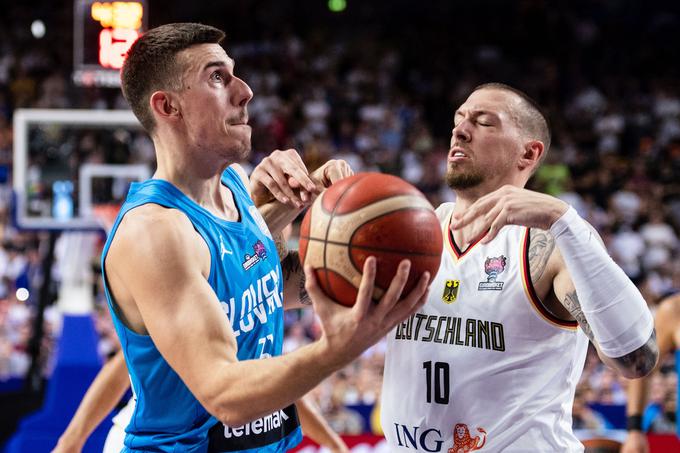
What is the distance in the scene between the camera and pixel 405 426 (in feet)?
11.3

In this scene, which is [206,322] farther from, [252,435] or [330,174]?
[330,174]

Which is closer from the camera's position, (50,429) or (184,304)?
(184,304)

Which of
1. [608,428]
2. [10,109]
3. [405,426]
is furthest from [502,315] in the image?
[10,109]

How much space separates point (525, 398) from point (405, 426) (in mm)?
477

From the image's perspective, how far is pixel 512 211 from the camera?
8.95 feet

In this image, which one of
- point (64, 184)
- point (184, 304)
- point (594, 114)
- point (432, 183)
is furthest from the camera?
point (594, 114)

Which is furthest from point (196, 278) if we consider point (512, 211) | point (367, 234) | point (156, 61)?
point (512, 211)

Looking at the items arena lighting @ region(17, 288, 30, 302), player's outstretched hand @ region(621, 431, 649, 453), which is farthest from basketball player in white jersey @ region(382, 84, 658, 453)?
arena lighting @ region(17, 288, 30, 302)

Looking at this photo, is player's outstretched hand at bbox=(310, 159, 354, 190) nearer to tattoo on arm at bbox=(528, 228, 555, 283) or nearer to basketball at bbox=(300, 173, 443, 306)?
tattoo on arm at bbox=(528, 228, 555, 283)

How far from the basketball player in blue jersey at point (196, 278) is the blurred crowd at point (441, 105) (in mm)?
6529

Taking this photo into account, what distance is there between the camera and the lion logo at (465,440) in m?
3.32

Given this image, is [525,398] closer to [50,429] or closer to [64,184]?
[50,429]

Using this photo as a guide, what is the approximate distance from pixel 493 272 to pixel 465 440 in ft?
2.12

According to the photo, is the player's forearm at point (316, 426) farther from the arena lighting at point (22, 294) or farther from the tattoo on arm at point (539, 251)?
the arena lighting at point (22, 294)
